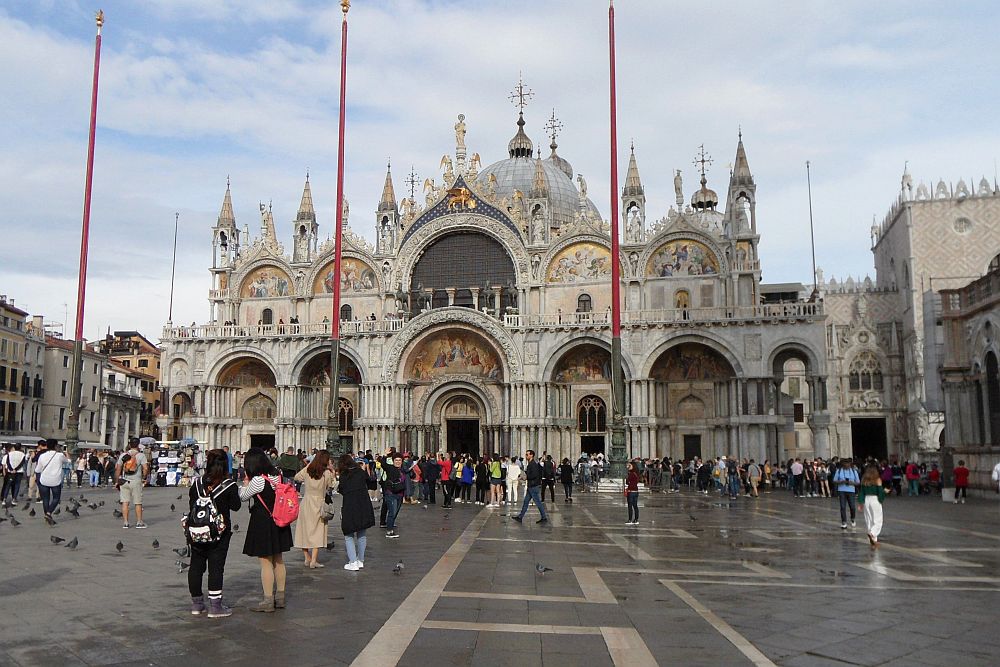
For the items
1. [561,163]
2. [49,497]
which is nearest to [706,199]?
[561,163]

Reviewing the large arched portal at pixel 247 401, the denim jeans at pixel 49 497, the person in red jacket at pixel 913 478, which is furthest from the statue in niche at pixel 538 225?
the denim jeans at pixel 49 497

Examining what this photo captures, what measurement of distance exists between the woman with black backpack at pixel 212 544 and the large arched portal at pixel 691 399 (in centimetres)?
3401

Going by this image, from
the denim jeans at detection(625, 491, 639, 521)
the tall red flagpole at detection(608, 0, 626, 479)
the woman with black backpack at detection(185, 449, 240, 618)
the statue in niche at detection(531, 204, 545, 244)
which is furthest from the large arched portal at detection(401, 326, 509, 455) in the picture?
the woman with black backpack at detection(185, 449, 240, 618)

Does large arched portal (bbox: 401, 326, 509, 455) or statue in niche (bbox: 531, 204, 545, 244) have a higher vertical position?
statue in niche (bbox: 531, 204, 545, 244)

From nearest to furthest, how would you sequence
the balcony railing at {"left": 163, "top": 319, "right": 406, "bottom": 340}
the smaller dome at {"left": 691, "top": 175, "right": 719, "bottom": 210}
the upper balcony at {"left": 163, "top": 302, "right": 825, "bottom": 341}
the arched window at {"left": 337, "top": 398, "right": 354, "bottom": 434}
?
1. the upper balcony at {"left": 163, "top": 302, "right": 825, "bottom": 341}
2. the balcony railing at {"left": 163, "top": 319, "right": 406, "bottom": 340}
3. the arched window at {"left": 337, "top": 398, "right": 354, "bottom": 434}
4. the smaller dome at {"left": 691, "top": 175, "right": 719, "bottom": 210}

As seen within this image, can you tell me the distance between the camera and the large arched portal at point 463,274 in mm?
44938

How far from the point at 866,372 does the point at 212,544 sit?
2019 inches

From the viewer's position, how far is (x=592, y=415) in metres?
42.8

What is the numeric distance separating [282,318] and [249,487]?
40.5m

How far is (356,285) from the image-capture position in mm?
47156

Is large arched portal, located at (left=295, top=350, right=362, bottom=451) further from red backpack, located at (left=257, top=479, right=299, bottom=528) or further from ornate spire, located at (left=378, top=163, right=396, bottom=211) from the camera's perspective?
red backpack, located at (left=257, top=479, right=299, bottom=528)

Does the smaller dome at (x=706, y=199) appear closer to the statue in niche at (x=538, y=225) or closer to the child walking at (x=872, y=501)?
the statue in niche at (x=538, y=225)

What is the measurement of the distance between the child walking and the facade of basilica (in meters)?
24.4

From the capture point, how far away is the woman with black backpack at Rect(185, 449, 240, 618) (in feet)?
26.6
